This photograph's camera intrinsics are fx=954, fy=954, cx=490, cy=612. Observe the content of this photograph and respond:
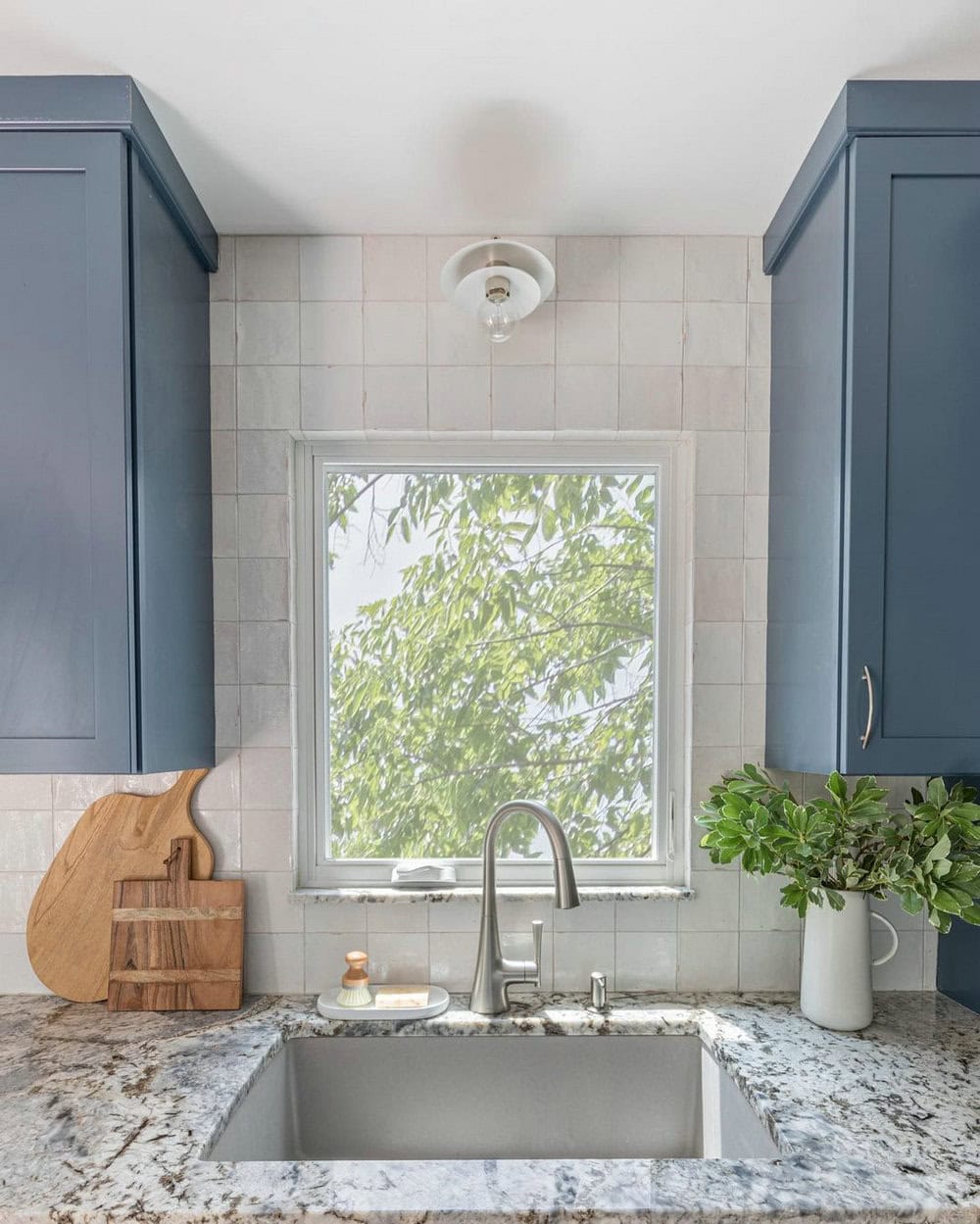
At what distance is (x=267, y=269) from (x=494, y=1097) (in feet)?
5.16

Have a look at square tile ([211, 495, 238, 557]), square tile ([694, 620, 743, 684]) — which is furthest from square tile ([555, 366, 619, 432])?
square tile ([211, 495, 238, 557])

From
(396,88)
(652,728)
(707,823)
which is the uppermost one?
(396,88)

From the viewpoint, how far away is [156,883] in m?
1.75

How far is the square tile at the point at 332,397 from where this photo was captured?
1823mm

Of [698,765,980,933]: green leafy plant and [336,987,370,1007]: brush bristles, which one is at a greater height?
[698,765,980,933]: green leafy plant

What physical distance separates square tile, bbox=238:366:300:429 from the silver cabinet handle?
3.64ft

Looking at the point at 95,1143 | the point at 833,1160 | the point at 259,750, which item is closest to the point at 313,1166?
the point at 95,1143

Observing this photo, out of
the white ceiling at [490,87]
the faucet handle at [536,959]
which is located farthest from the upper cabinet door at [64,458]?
the faucet handle at [536,959]

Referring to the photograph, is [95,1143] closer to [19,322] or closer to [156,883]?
[156,883]

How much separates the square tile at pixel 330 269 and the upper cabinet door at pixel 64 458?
480mm

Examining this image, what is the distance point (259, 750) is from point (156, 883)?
0.30 m

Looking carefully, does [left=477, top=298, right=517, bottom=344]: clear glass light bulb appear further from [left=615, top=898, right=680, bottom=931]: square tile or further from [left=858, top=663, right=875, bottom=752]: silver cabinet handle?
[left=615, top=898, right=680, bottom=931]: square tile

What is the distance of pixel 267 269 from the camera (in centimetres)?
183

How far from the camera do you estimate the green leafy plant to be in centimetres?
147
